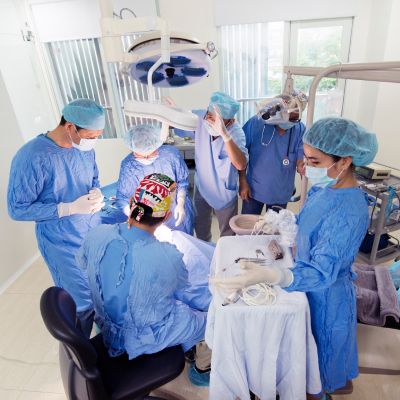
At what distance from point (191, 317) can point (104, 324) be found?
37 centimetres

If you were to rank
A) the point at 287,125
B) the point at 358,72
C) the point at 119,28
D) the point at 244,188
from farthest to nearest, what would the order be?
the point at 244,188, the point at 287,125, the point at 358,72, the point at 119,28

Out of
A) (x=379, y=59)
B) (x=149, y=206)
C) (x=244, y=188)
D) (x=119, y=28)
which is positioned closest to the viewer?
(x=119, y=28)

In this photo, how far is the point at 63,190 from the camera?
1661 millimetres

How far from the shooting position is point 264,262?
50.5 inches

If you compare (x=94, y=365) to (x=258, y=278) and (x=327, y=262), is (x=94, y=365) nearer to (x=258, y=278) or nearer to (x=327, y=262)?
(x=258, y=278)

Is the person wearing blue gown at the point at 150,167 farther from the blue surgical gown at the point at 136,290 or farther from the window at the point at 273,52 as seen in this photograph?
the window at the point at 273,52

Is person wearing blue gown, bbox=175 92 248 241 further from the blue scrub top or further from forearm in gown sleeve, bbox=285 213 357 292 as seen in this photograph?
forearm in gown sleeve, bbox=285 213 357 292

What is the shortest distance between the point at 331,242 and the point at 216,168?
1128 millimetres

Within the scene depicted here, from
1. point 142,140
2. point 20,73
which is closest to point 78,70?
point 20,73

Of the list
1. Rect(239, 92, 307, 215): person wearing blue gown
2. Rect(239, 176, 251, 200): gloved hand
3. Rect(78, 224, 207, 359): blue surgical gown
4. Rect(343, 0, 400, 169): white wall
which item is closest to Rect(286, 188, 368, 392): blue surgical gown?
Rect(78, 224, 207, 359): blue surgical gown

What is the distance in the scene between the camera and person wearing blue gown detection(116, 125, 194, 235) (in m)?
1.83

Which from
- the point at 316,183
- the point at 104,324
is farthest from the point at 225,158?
the point at 104,324

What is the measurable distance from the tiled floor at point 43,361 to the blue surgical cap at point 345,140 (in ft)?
3.36

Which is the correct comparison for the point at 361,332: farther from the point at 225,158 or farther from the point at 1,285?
the point at 1,285
